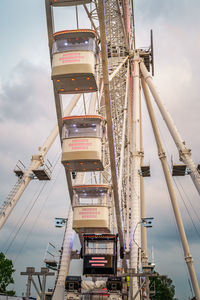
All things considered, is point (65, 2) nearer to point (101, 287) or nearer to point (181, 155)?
point (181, 155)

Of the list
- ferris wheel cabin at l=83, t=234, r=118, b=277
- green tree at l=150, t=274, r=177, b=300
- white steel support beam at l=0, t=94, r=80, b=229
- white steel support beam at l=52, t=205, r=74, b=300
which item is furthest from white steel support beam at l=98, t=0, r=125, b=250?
green tree at l=150, t=274, r=177, b=300

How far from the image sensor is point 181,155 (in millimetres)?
23828

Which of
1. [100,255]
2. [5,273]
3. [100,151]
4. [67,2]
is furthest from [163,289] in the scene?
[67,2]

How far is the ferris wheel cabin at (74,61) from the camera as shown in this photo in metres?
14.7

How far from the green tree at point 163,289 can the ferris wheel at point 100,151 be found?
4323cm

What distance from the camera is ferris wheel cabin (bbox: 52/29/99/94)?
577 inches

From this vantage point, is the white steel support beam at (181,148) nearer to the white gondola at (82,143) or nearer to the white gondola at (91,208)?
the white gondola at (91,208)

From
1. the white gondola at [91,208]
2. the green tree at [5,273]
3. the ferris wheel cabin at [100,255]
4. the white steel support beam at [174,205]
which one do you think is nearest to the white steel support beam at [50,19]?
the white gondola at [91,208]

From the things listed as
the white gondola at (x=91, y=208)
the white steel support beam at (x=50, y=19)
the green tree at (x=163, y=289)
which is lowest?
the white gondola at (x=91, y=208)

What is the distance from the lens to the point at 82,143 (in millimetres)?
16953

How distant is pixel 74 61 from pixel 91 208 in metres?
10.0

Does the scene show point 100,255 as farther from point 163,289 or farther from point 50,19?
point 163,289

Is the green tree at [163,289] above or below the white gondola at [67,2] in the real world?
above

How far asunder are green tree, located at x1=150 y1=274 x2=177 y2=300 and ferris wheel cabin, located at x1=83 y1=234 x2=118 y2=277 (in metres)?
52.1
